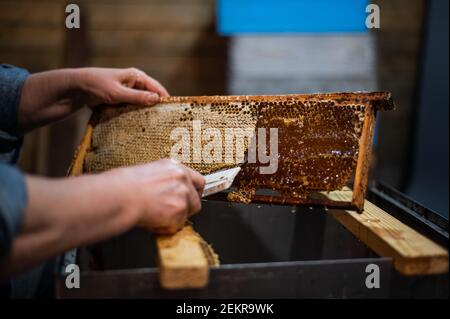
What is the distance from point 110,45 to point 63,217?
2.86 metres

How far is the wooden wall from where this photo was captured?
10.7 ft

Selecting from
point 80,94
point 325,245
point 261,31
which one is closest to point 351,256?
point 325,245

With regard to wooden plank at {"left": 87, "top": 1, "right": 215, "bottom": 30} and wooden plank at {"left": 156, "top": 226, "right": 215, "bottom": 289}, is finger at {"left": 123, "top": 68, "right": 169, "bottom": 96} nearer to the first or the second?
wooden plank at {"left": 156, "top": 226, "right": 215, "bottom": 289}

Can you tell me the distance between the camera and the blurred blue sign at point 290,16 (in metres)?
2.65

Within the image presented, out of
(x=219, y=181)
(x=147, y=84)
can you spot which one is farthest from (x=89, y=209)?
(x=147, y=84)

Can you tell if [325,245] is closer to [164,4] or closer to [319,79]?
[319,79]

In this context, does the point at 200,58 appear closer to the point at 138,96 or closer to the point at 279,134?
the point at 138,96

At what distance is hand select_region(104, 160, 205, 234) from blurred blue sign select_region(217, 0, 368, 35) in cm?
190

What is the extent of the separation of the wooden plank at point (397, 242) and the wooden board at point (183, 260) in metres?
0.41

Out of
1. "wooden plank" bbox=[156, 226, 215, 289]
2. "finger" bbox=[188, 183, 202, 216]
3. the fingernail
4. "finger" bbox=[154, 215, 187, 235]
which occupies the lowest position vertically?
"wooden plank" bbox=[156, 226, 215, 289]

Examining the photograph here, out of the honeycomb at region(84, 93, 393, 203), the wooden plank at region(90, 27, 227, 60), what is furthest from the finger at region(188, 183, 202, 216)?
the wooden plank at region(90, 27, 227, 60)

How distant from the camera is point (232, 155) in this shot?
135 cm

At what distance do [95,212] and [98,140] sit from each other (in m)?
0.82

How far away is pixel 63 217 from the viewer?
0.74m
